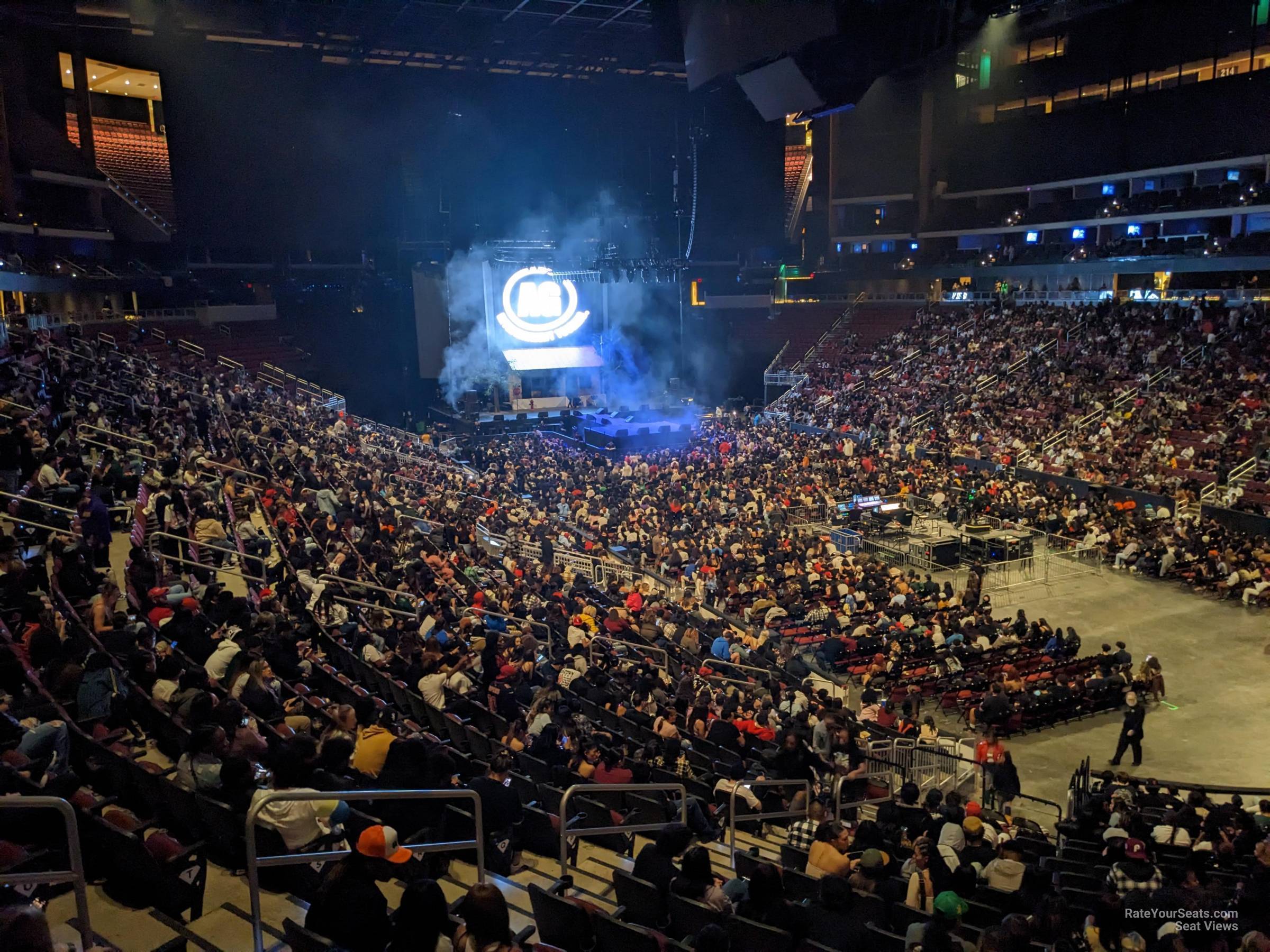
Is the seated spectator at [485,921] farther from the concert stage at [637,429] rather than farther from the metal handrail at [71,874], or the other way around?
the concert stage at [637,429]

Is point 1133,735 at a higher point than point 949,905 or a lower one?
lower

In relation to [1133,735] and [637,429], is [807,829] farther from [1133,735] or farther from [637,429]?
[637,429]

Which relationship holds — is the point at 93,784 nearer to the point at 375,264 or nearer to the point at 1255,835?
the point at 1255,835

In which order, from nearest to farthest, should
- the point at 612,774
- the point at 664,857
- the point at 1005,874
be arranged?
the point at 664,857 → the point at 1005,874 → the point at 612,774

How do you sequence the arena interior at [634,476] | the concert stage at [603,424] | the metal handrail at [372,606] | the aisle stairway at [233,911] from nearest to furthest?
the aisle stairway at [233,911]
the arena interior at [634,476]
the metal handrail at [372,606]
the concert stage at [603,424]

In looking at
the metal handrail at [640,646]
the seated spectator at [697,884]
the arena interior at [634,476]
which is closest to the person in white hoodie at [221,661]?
the arena interior at [634,476]

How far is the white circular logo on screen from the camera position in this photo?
36.7 m

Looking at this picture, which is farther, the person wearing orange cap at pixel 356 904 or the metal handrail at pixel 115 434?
the metal handrail at pixel 115 434

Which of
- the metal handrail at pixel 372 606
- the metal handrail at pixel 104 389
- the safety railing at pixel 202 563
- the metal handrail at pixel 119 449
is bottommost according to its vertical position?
the metal handrail at pixel 372 606

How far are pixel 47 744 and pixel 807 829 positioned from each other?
4994 mm

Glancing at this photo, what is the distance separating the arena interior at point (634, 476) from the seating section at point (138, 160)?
0.63 ft

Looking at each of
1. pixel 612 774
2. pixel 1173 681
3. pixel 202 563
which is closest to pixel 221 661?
pixel 612 774

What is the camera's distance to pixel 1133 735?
35.5 feet

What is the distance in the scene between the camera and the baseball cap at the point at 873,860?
5738 mm
